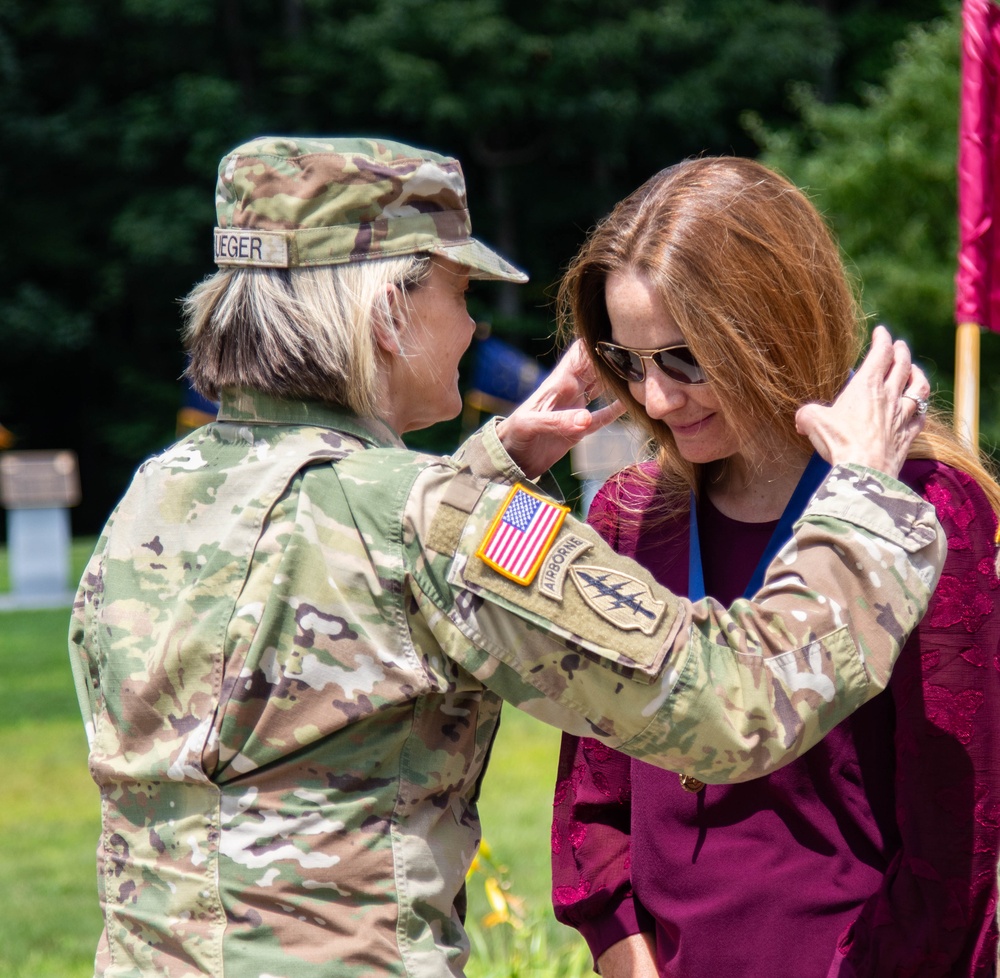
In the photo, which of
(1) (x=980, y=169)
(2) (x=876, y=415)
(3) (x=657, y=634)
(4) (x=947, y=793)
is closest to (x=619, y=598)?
(3) (x=657, y=634)

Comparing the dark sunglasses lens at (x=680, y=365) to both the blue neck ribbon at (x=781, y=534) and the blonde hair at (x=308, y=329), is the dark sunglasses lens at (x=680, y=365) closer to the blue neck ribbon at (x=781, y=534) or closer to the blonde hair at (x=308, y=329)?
the blue neck ribbon at (x=781, y=534)

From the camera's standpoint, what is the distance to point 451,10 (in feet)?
93.1

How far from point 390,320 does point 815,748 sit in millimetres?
954

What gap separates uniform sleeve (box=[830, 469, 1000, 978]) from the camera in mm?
2055

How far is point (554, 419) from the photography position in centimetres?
230

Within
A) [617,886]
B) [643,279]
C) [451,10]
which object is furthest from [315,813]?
[451,10]

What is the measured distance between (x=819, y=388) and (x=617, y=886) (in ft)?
3.08

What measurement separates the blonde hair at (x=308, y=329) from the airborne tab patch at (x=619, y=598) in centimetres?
42

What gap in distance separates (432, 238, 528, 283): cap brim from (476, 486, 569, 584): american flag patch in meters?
0.39

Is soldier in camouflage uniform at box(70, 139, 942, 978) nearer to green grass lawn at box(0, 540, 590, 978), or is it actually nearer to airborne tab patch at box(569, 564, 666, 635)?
airborne tab patch at box(569, 564, 666, 635)

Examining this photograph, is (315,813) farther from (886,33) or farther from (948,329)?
(886,33)

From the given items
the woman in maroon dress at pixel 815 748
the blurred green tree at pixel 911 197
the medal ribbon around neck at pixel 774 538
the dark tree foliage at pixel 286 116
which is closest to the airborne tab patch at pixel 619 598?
the medal ribbon around neck at pixel 774 538

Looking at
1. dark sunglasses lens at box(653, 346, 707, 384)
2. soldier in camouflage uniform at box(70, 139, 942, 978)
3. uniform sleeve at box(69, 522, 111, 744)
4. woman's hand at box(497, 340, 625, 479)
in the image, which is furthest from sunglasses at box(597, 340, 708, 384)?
uniform sleeve at box(69, 522, 111, 744)

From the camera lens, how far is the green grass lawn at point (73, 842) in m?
4.97
